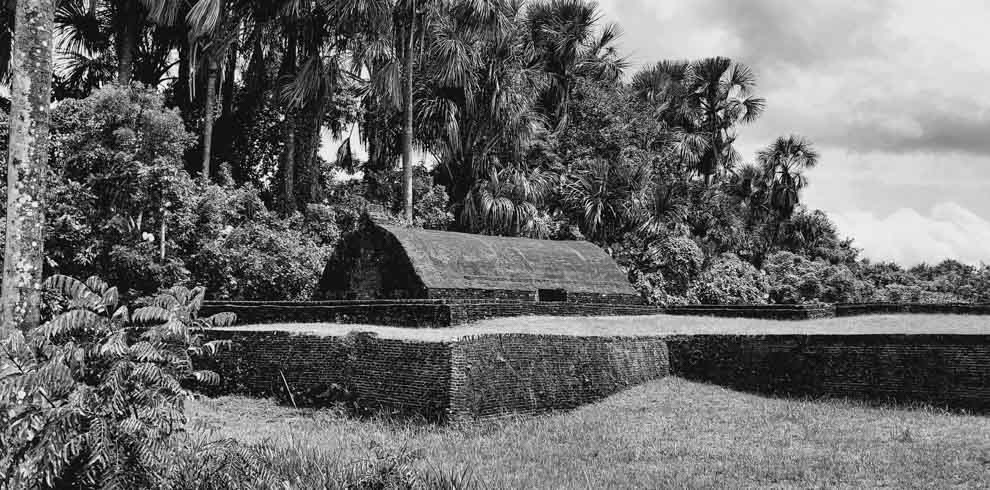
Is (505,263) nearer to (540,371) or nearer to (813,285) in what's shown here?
(540,371)

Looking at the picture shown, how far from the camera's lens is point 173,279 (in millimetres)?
17047

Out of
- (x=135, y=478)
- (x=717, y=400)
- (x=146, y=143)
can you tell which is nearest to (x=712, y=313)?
(x=717, y=400)

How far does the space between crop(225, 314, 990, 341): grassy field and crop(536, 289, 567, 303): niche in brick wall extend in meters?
1.16

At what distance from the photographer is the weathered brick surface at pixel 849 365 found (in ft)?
36.2

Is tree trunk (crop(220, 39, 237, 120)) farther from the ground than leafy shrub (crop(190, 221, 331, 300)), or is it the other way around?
tree trunk (crop(220, 39, 237, 120))

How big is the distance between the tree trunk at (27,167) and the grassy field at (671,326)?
168 inches

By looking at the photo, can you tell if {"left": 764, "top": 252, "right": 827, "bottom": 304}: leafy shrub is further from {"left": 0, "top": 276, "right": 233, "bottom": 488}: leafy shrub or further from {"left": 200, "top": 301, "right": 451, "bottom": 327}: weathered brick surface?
{"left": 0, "top": 276, "right": 233, "bottom": 488}: leafy shrub

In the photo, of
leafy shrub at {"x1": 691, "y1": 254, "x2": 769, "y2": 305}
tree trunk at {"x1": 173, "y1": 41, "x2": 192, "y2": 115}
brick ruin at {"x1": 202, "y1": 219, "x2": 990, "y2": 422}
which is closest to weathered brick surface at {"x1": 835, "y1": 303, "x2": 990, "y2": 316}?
brick ruin at {"x1": 202, "y1": 219, "x2": 990, "y2": 422}

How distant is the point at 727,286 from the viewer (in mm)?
24688

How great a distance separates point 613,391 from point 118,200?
1063 cm

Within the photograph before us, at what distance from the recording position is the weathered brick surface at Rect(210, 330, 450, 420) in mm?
10789

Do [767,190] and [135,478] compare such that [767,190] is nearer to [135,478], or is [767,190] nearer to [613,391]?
[613,391]

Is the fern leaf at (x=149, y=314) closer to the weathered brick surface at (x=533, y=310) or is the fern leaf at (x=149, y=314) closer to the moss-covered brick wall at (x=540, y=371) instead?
the moss-covered brick wall at (x=540, y=371)

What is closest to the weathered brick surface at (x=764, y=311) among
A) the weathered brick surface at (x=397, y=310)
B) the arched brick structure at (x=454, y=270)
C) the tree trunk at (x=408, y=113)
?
the arched brick structure at (x=454, y=270)
